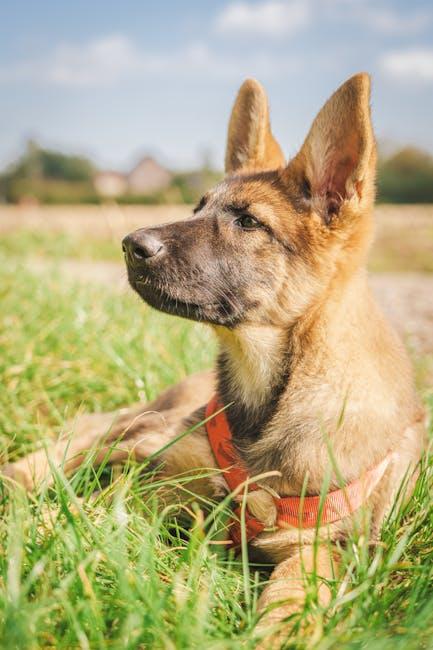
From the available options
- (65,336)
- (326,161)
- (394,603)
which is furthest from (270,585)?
(65,336)

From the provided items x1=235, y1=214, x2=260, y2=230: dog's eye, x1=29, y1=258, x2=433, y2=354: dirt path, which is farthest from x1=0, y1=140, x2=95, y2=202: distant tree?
x1=235, y1=214, x2=260, y2=230: dog's eye

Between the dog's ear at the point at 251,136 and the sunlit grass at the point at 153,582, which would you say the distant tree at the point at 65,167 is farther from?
the sunlit grass at the point at 153,582

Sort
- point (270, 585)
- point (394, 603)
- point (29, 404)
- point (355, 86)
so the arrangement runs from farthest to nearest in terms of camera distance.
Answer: point (29, 404) → point (355, 86) → point (270, 585) → point (394, 603)

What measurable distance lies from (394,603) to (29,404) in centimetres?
280

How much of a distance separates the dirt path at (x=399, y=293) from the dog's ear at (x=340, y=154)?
2.52m

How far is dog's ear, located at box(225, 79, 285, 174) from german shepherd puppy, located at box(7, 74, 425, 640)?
52 centimetres

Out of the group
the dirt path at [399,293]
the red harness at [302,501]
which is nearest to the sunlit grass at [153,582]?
the red harness at [302,501]

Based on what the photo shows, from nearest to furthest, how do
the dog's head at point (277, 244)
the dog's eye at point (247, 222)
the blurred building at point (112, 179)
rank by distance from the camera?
the dog's head at point (277, 244) < the dog's eye at point (247, 222) < the blurred building at point (112, 179)

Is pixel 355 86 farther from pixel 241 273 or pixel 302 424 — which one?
pixel 302 424

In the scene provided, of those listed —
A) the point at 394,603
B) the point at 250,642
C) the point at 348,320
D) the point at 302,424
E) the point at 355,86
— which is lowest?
the point at 394,603

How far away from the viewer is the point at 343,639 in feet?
6.17

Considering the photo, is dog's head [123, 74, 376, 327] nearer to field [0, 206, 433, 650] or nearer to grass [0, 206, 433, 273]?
field [0, 206, 433, 650]

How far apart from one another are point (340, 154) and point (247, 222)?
547 mm

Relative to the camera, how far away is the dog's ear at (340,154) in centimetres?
261
